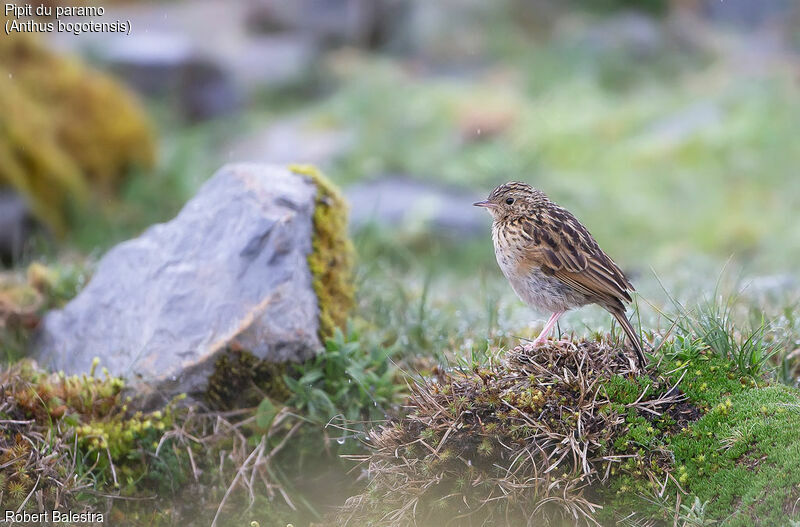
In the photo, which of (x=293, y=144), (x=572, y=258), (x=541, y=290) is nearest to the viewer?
(x=572, y=258)

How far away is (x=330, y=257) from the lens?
5.77 metres

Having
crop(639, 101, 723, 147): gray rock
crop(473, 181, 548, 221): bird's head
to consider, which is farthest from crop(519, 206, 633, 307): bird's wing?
crop(639, 101, 723, 147): gray rock

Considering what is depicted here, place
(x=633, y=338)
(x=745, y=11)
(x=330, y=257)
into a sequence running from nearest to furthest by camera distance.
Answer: (x=633, y=338), (x=330, y=257), (x=745, y=11)

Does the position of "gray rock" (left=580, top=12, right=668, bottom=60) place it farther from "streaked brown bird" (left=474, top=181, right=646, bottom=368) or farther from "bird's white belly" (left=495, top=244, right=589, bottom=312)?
"bird's white belly" (left=495, top=244, right=589, bottom=312)

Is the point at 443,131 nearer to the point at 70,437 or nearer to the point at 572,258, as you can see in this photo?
the point at 572,258

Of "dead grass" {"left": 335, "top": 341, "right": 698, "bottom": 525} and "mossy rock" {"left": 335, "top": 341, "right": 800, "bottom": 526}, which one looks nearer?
"mossy rock" {"left": 335, "top": 341, "right": 800, "bottom": 526}

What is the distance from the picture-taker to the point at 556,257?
15.1ft

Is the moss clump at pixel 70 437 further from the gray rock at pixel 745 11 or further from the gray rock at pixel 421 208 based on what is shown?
the gray rock at pixel 745 11

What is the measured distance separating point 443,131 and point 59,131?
695cm

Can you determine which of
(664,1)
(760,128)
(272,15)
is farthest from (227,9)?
(760,128)

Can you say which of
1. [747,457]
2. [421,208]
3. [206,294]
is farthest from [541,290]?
[421,208]

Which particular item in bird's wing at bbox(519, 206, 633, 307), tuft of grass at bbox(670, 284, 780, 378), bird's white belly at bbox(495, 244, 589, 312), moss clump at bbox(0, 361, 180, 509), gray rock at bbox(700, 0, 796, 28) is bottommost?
moss clump at bbox(0, 361, 180, 509)

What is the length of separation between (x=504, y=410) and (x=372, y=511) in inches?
32.8

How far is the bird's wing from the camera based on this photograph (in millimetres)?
4484
